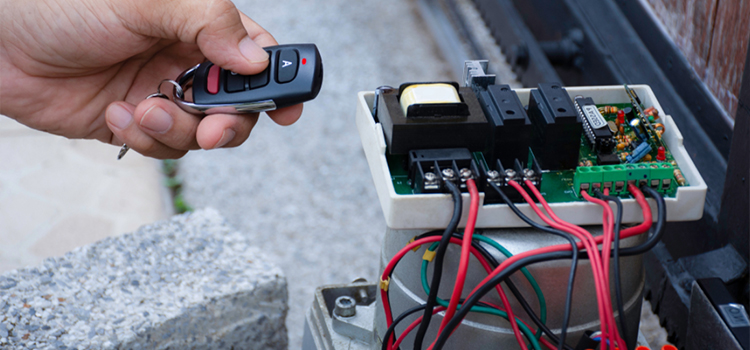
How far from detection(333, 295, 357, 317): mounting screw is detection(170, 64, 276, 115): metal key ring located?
0.93ft

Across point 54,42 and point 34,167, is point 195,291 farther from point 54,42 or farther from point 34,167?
point 34,167

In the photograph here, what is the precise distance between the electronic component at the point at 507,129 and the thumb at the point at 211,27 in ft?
1.24

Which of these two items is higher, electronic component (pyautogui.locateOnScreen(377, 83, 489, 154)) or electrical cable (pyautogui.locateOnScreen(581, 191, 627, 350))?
electronic component (pyautogui.locateOnScreen(377, 83, 489, 154))

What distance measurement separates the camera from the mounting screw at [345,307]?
0.87m

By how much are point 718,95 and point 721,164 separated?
0.39 ft

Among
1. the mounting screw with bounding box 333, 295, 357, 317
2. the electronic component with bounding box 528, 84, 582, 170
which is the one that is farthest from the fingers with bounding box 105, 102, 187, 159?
the electronic component with bounding box 528, 84, 582, 170

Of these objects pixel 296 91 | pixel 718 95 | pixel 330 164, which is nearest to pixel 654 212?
pixel 296 91

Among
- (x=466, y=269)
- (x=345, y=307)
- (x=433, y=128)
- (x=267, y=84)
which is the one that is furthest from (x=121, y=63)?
(x=466, y=269)

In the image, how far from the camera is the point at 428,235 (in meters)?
0.65

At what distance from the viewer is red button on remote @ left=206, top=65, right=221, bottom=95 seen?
959 millimetres

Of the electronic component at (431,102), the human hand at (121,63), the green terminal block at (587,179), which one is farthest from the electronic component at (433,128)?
the human hand at (121,63)

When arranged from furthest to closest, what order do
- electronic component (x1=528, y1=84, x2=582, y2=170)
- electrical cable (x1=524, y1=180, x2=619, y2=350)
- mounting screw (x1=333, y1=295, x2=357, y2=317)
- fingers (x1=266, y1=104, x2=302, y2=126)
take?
fingers (x1=266, y1=104, x2=302, y2=126), mounting screw (x1=333, y1=295, x2=357, y2=317), electronic component (x1=528, y1=84, x2=582, y2=170), electrical cable (x1=524, y1=180, x2=619, y2=350)

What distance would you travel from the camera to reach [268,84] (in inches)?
35.7

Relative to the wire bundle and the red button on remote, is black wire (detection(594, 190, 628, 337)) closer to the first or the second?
the wire bundle
